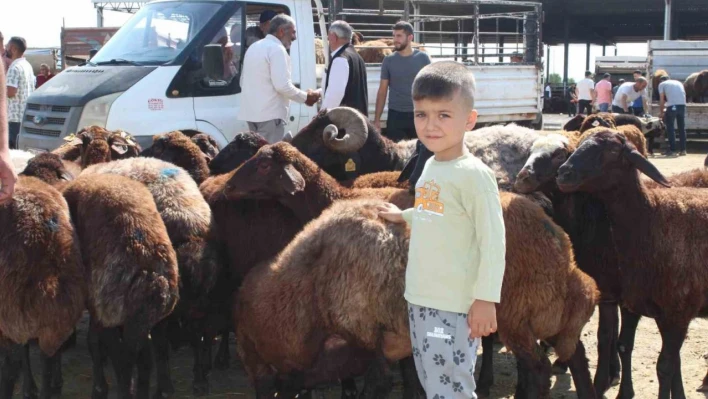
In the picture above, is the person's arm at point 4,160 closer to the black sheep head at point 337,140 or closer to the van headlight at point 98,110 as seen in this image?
the black sheep head at point 337,140

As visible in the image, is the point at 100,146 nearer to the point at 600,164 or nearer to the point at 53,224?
the point at 53,224

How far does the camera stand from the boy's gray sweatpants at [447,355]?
3.52 meters

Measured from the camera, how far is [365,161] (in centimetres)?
761

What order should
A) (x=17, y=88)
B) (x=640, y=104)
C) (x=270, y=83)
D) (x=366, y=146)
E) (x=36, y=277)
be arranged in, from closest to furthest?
(x=36, y=277) → (x=366, y=146) → (x=270, y=83) → (x=17, y=88) → (x=640, y=104)

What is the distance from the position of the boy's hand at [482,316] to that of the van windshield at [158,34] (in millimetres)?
6342

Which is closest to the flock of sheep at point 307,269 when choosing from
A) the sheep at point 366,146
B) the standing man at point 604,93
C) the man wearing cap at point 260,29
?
the sheep at point 366,146

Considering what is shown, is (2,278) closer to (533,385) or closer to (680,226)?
(533,385)

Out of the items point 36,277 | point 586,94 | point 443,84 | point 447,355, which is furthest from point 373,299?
point 586,94

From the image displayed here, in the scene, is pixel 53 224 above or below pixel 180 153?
below

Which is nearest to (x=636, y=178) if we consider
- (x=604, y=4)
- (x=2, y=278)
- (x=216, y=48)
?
(x=2, y=278)

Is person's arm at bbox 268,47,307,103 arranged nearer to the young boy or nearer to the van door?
the van door

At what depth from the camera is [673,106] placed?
837 inches

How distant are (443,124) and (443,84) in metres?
0.18

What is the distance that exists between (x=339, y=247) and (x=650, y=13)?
38267 mm
